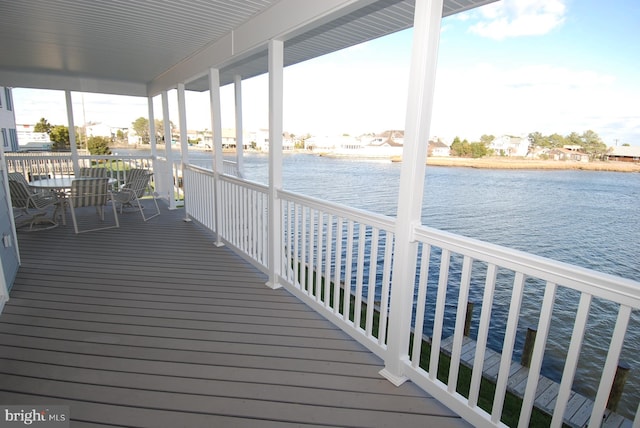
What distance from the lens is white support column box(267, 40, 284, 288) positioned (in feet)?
9.64

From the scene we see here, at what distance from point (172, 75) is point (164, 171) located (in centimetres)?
237

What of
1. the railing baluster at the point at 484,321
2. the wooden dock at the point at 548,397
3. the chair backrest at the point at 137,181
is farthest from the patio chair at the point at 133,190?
the wooden dock at the point at 548,397

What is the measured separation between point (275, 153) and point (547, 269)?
2328 mm

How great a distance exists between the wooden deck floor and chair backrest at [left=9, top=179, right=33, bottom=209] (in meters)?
1.59

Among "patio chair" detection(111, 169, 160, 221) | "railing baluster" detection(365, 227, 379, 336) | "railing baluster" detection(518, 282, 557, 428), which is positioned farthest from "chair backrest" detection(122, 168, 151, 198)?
"railing baluster" detection(518, 282, 557, 428)

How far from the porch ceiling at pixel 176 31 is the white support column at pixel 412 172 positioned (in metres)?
0.61

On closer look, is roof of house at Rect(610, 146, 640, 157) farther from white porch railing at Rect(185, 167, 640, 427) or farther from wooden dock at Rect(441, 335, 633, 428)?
wooden dock at Rect(441, 335, 633, 428)

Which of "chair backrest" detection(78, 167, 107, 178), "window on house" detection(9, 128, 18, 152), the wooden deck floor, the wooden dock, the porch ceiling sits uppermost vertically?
the porch ceiling

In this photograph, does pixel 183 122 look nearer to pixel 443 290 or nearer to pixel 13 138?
pixel 443 290

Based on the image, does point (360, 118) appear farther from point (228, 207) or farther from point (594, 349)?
point (228, 207)

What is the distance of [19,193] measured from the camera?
15.2 feet

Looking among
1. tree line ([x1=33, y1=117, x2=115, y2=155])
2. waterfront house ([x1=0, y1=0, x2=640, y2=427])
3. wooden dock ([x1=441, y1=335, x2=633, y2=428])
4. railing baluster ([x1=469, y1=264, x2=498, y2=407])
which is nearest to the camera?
railing baluster ([x1=469, y1=264, x2=498, y2=407])

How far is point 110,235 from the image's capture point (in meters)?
4.87

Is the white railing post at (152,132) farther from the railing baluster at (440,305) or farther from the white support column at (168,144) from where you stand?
the railing baluster at (440,305)
